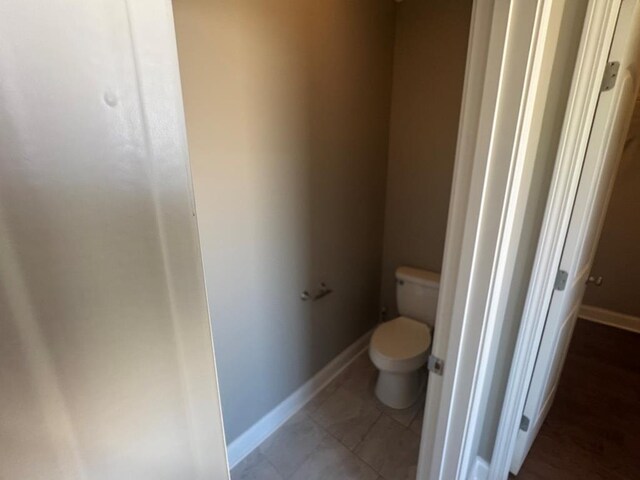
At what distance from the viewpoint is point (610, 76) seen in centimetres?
102

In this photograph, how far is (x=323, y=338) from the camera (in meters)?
2.00

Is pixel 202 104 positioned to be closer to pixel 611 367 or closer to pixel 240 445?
pixel 240 445

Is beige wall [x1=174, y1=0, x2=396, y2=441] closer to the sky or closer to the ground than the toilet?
closer to the sky

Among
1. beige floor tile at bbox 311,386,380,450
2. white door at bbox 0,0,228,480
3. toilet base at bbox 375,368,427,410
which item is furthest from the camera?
toilet base at bbox 375,368,427,410

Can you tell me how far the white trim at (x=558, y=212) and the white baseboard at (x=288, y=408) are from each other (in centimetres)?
99

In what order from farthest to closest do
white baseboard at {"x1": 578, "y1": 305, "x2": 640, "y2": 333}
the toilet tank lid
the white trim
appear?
1. white baseboard at {"x1": 578, "y1": 305, "x2": 640, "y2": 333}
2. the toilet tank lid
3. the white trim

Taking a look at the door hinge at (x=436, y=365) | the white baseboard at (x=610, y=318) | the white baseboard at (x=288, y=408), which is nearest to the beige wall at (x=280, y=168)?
the white baseboard at (x=288, y=408)

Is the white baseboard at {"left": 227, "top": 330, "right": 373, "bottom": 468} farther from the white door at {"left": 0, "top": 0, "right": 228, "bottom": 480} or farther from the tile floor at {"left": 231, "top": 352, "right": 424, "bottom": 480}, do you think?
the white door at {"left": 0, "top": 0, "right": 228, "bottom": 480}

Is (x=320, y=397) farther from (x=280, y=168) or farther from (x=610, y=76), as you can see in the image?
(x=610, y=76)

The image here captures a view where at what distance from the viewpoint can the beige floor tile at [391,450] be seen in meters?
1.55

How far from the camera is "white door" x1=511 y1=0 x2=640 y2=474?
1020 mm

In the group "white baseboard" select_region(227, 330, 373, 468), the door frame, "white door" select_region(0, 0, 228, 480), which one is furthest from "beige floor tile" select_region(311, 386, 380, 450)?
"white door" select_region(0, 0, 228, 480)

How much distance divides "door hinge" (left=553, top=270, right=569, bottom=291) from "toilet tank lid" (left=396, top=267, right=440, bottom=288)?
0.82 m

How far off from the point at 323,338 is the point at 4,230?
1.88 meters
